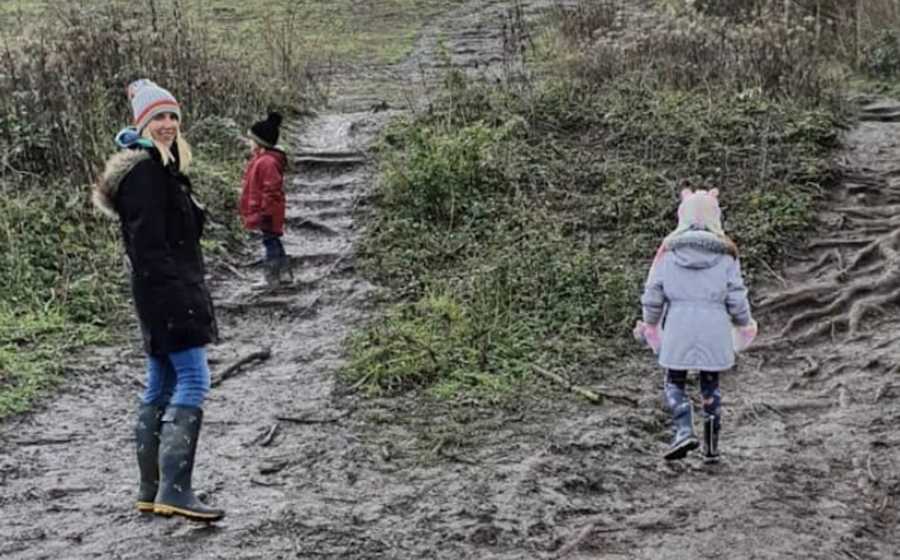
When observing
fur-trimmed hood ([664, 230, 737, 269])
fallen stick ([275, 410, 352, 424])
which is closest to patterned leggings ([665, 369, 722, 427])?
fur-trimmed hood ([664, 230, 737, 269])

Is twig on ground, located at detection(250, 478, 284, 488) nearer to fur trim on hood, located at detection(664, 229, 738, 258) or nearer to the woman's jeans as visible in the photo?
the woman's jeans

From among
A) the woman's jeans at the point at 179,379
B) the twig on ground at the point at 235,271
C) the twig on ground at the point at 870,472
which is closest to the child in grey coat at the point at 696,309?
the twig on ground at the point at 870,472

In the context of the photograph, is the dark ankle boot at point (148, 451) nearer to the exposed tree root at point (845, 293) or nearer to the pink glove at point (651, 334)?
the pink glove at point (651, 334)

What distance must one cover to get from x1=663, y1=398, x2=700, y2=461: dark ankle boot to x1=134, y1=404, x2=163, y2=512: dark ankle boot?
8.15 feet

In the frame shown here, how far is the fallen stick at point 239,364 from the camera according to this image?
7834 mm

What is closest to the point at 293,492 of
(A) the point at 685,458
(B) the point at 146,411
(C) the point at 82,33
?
(B) the point at 146,411

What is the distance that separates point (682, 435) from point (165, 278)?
8.77 ft

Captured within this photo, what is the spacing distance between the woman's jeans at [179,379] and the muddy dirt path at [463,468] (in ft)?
1.85

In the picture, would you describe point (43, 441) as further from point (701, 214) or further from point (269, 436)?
point (701, 214)

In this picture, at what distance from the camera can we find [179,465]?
17.3 feet

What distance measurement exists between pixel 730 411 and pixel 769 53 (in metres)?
7.05

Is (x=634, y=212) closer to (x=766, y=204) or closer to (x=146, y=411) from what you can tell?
(x=766, y=204)

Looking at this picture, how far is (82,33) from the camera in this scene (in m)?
12.4

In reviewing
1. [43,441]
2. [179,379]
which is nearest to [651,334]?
[179,379]
